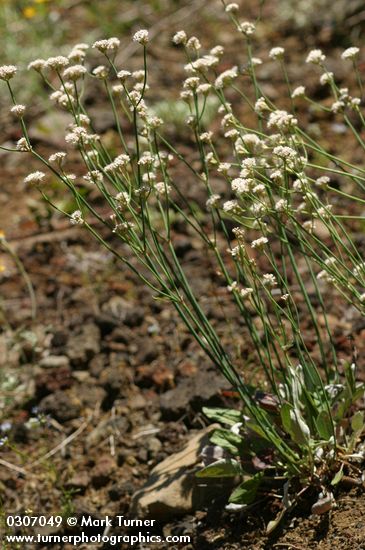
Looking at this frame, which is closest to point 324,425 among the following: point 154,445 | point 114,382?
point 154,445

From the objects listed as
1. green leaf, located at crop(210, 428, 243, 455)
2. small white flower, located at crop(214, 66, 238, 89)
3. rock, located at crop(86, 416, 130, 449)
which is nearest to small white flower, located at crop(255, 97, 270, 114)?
small white flower, located at crop(214, 66, 238, 89)

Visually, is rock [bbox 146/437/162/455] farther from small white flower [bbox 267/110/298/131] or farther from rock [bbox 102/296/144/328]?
small white flower [bbox 267/110/298/131]

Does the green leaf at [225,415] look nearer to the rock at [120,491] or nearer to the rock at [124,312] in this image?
the rock at [120,491]

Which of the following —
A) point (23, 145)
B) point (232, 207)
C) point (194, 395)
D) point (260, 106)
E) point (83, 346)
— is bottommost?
point (194, 395)

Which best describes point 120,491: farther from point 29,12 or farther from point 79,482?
point 29,12

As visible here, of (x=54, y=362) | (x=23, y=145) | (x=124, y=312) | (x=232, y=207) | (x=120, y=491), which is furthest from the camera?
(x=124, y=312)

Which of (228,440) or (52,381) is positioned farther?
(52,381)
